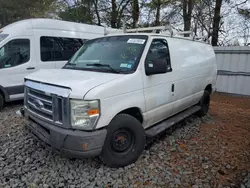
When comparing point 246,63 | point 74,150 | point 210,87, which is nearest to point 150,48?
point 74,150

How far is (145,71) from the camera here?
3.27m

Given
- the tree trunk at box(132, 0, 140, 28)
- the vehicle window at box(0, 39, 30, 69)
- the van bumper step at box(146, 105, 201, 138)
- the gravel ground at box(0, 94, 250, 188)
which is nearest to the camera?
the gravel ground at box(0, 94, 250, 188)

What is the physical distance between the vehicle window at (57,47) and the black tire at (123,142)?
4573 millimetres

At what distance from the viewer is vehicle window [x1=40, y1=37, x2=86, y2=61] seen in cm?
652

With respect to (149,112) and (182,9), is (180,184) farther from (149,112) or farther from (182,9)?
(182,9)

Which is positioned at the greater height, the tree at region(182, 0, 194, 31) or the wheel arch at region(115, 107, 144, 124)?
the tree at region(182, 0, 194, 31)

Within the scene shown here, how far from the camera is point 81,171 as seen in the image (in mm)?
A: 3010

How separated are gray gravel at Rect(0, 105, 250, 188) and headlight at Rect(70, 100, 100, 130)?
82 cm

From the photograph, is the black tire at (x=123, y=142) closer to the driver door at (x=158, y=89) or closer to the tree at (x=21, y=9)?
the driver door at (x=158, y=89)

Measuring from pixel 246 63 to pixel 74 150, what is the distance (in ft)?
26.3

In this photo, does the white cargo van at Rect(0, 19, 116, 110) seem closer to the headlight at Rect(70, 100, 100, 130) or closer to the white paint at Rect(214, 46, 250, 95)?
the headlight at Rect(70, 100, 100, 130)

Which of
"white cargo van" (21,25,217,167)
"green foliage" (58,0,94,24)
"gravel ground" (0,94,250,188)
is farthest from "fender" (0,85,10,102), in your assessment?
"green foliage" (58,0,94,24)

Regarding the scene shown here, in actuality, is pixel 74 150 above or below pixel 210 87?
below

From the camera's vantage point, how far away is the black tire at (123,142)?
2875 millimetres
